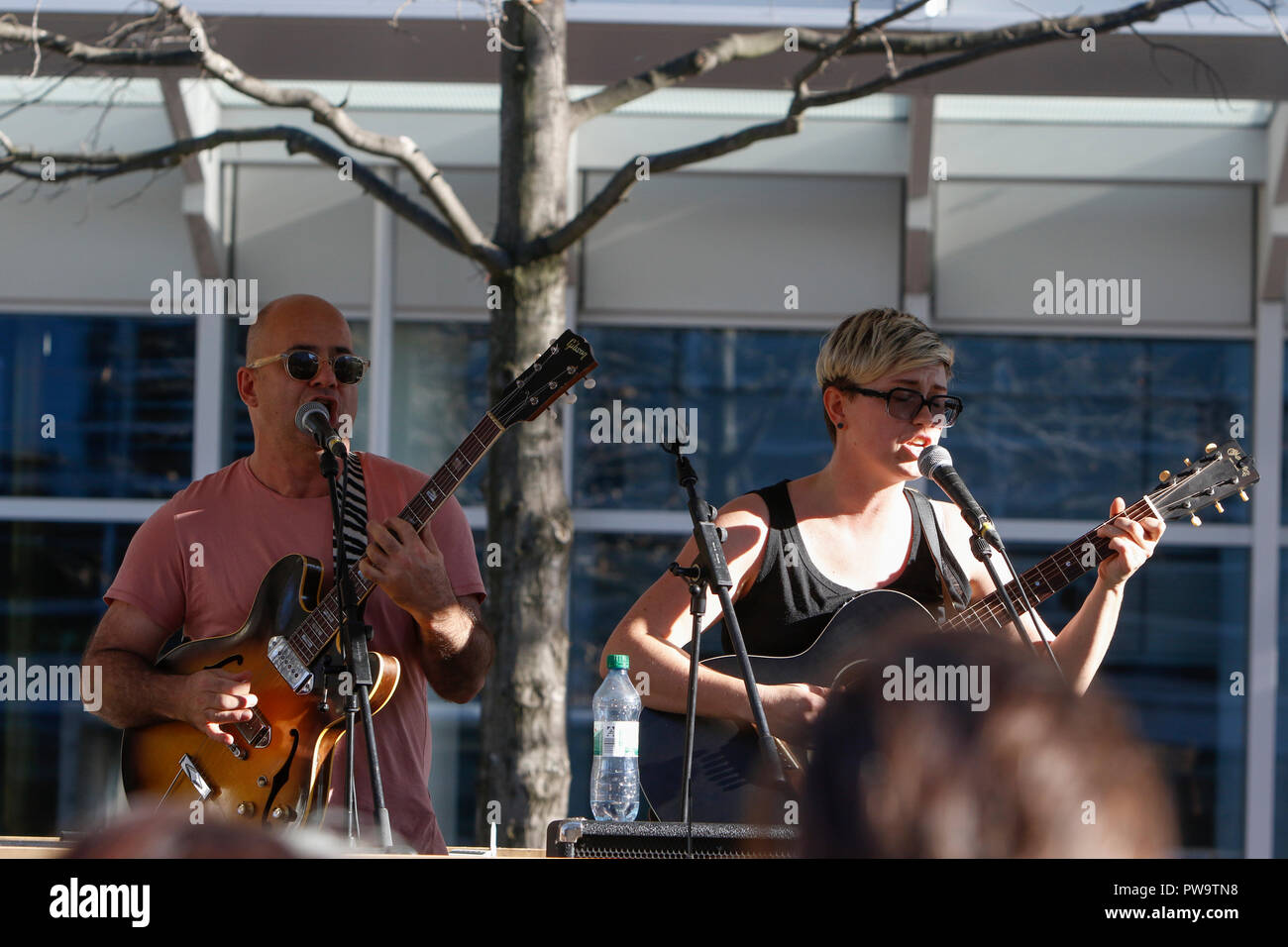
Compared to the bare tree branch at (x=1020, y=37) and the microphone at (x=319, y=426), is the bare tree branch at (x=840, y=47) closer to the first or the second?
the bare tree branch at (x=1020, y=37)

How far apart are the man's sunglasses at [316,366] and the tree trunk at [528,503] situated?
1.65m

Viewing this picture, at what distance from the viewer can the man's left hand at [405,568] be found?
2.57 m

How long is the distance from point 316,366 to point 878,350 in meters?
1.19

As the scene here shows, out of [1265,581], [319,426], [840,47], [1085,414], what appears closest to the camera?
[319,426]

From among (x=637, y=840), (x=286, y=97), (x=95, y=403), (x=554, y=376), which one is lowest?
(x=637, y=840)

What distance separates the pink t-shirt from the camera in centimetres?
278

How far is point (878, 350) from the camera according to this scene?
117 inches

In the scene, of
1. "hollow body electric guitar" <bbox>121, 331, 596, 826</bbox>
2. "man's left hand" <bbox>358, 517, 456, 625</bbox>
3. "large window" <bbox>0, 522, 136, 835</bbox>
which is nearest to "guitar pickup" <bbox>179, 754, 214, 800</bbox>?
"hollow body electric guitar" <bbox>121, 331, 596, 826</bbox>

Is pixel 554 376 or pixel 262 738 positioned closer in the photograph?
pixel 262 738

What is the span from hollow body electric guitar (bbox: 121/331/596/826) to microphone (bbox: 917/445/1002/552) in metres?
0.72

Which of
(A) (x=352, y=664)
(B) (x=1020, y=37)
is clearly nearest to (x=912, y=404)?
(A) (x=352, y=664)

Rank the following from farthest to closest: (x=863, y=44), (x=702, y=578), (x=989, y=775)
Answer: (x=863, y=44) → (x=702, y=578) → (x=989, y=775)

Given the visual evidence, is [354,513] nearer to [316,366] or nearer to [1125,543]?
[316,366]

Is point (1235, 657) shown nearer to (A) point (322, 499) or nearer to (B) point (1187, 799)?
(B) point (1187, 799)
